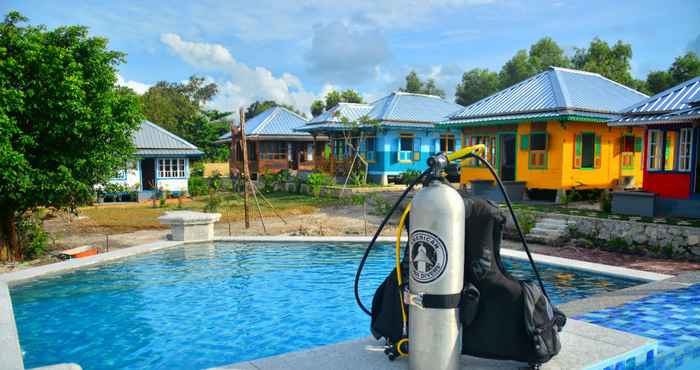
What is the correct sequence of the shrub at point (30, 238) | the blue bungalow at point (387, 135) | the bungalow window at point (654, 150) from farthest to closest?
the blue bungalow at point (387, 135) < the bungalow window at point (654, 150) < the shrub at point (30, 238)

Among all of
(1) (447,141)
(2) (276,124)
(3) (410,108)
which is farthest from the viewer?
(2) (276,124)

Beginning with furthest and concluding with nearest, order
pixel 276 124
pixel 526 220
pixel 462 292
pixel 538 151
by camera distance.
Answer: pixel 276 124
pixel 538 151
pixel 526 220
pixel 462 292

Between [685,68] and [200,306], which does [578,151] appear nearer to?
[200,306]

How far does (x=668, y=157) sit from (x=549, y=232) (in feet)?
15.5

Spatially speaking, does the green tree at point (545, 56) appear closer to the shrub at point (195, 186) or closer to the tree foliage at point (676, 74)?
the tree foliage at point (676, 74)

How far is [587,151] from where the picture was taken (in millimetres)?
20297

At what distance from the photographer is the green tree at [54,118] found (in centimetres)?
1098

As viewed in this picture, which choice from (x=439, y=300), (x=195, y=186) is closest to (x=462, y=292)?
(x=439, y=300)

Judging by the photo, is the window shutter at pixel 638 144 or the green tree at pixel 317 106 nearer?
the window shutter at pixel 638 144

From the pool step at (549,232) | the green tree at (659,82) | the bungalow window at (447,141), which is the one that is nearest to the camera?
the pool step at (549,232)

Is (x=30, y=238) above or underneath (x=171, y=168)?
underneath

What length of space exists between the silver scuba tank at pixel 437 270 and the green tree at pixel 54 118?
982 cm

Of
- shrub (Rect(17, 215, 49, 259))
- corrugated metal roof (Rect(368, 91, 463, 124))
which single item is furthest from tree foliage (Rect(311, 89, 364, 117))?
shrub (Rect(17, 215, 49, 259))

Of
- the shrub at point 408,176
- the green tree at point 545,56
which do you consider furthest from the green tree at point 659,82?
the shrub at point 408,176
